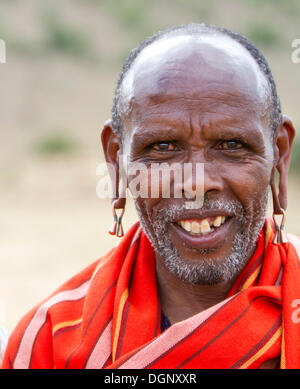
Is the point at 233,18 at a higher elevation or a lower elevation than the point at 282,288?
higher

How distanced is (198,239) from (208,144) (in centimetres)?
35

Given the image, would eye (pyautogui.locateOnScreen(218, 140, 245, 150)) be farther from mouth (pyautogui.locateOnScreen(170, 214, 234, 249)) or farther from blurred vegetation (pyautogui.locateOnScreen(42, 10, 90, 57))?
blurred vegetation (pyautogui.locateOnScreen(42, 10, 90, 57))

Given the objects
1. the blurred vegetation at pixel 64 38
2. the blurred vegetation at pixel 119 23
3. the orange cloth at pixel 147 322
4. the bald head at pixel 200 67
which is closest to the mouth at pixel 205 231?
the orange cloth at pixel 147 322

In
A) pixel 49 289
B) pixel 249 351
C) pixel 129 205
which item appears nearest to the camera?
pixel 249 351

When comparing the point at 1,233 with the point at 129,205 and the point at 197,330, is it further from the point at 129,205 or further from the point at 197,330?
the point at 197,330

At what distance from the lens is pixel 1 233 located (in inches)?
374

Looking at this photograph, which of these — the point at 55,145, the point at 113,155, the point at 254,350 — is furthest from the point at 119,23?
the point at 254,350

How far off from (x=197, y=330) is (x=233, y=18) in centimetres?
2081

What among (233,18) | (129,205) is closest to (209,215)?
(129,205)

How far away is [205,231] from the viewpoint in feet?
7.78

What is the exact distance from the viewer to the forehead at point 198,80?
2.39 m

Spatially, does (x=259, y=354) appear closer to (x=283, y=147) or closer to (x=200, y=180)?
(x=200, y=180)

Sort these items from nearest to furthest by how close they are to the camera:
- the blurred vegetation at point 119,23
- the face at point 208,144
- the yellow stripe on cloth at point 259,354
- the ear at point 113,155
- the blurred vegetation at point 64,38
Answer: the yellow stripe on cloth at point 259,354
the face at point 208,144
the ear at point 113,155
the blurred vegetation at point 119,23
the blurred vegetation at point 64,38

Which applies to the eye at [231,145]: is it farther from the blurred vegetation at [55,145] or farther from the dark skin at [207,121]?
the blurred vegetation at [55,145]
